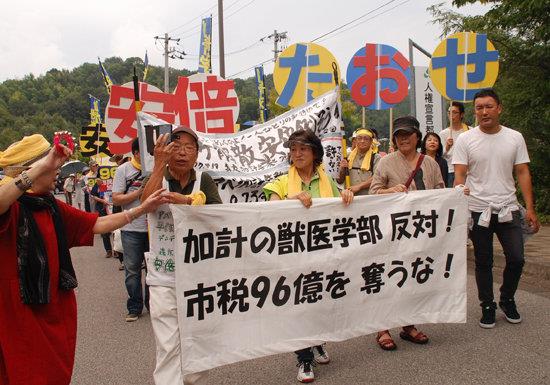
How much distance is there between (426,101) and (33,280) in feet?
31.6

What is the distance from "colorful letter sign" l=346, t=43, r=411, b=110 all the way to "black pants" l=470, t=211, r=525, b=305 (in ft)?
12.6

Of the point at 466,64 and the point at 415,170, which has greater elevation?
Result: the point at 466,64

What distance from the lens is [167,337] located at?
116 inches

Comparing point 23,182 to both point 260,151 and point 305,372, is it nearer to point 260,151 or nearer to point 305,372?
point 305,372

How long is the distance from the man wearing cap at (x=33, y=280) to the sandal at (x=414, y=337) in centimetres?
278

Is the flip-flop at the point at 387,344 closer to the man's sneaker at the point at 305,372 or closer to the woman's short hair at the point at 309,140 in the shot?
the man's sneaker at the point at 305,372

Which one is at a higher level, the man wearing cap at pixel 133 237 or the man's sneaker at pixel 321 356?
the man wearing cap at pixel 133 237

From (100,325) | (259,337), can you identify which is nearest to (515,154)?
(259,337)

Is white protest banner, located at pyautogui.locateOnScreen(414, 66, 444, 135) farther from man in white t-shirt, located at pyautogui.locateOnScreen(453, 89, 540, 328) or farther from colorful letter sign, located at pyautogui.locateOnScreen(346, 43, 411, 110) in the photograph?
man in white t-shirt, located at pyautogui.locateOnScreen(453, 89, 540, 328)

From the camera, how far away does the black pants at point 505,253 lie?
4.36 meters

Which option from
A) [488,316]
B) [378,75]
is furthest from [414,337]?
[378,75]

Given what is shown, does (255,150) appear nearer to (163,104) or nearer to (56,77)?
(163,104)

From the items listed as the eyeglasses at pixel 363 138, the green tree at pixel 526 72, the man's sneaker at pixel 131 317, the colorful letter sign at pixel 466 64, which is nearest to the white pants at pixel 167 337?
the man's sneaker at pixel 131 317

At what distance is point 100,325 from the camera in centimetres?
513
